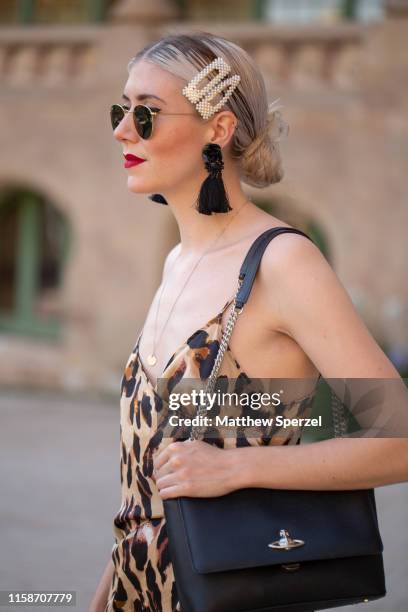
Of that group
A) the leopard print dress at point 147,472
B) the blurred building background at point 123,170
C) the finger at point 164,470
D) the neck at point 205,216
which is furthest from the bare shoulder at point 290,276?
the blurred building background at point 123,170

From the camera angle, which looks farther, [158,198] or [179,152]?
[158,198]

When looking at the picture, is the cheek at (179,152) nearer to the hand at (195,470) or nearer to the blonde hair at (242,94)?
the blonde hair at (242,94)

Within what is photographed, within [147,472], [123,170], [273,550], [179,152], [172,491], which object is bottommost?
[273,550]

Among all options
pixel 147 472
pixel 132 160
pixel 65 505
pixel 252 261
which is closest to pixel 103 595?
pixel 147 472

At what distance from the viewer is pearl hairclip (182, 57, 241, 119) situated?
2152 millimetres

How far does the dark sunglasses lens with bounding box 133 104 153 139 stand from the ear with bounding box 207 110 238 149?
144 mm

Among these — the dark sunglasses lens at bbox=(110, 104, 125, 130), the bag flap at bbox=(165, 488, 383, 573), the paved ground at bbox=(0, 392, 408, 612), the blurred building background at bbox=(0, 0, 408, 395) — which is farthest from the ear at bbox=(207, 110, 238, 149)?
the blurred building background at bbox=(0, 0, 408, 395)

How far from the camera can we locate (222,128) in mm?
2230

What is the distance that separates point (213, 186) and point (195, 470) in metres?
0.69

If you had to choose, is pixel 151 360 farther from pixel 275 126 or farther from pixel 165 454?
pixel 275 126

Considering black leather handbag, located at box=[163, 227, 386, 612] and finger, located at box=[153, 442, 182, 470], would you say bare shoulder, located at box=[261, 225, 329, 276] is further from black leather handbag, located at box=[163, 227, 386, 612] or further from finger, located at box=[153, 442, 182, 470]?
finger, located at box=[153, 442, 182, 470]

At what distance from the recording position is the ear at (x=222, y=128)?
7.27 ft

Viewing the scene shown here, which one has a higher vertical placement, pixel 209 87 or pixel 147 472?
pixel 209 87

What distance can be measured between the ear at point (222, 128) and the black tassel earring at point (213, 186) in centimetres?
2
